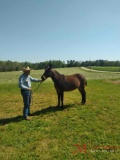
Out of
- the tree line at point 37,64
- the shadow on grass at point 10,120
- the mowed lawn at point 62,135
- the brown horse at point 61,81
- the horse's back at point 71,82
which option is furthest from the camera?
the tree line at point 37,64

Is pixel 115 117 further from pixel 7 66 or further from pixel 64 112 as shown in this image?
pixel 7 66

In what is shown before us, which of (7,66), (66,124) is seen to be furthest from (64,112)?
(7,66)

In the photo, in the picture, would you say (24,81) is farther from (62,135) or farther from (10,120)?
(62,135)

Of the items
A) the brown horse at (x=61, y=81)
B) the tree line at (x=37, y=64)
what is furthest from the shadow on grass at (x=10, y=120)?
the tree line at (x=37, y=64)

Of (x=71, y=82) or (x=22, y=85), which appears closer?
(x=22, y=85)

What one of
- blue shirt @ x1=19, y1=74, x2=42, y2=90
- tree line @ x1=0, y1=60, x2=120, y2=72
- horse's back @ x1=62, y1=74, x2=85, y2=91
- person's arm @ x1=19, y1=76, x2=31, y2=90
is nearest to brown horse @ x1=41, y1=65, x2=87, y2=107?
horse's back @ x1=62, y1=74, x2=85, y2=91

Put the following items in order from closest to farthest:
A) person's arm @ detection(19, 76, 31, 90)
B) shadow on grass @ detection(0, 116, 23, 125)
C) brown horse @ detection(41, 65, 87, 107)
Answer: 1. person's arm @ detection(19, 76, 31, 90)
2. shadow on grass @ detection(0, 116, 23, 125)
3. brown horse @ detection(41, 65, 87, 107)

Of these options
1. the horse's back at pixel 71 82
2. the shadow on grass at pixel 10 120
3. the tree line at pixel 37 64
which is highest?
the tree line at pixel 37 64

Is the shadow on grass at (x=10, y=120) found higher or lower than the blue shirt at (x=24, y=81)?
lower

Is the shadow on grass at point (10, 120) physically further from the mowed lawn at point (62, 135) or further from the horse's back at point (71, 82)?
the horse's back at point (71, 82)

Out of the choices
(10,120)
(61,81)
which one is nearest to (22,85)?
(10,120)

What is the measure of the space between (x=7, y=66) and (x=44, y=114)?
97.7 metres

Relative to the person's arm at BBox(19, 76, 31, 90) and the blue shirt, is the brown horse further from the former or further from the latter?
the person's arm at BBox(19, 76, 31, 90)

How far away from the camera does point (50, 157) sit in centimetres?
413
